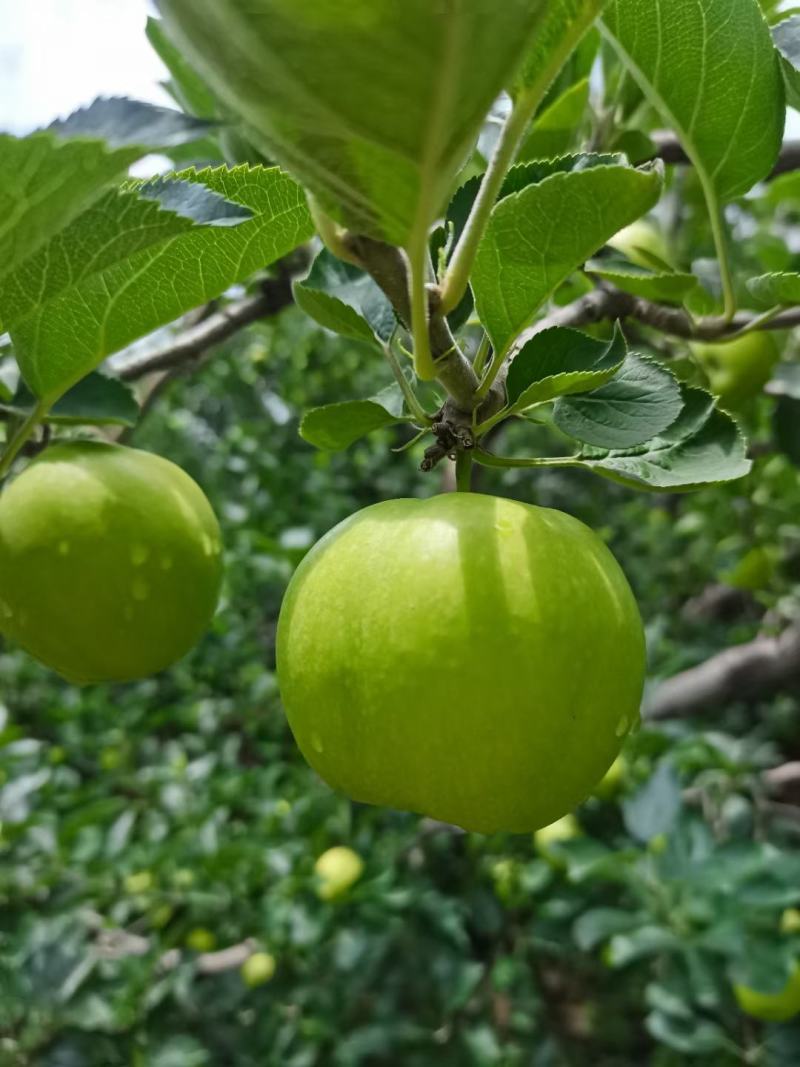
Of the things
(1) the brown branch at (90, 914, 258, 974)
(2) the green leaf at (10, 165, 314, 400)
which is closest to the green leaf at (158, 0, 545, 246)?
(2) the green leaf at (10, 165, 314, 400)

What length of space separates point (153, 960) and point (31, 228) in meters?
1.37

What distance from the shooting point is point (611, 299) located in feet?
2.41

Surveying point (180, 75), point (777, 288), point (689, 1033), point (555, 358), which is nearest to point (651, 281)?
point (777, 288)

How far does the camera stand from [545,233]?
0.40 metres

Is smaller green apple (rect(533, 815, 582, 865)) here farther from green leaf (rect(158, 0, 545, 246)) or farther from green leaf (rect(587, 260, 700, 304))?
green leaf (rect(158, 0, 545, 246))

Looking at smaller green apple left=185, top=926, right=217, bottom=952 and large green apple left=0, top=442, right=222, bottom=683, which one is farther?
smaller green apple left=185, top=926, right=217, bottom=952

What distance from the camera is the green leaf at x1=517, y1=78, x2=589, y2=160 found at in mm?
716

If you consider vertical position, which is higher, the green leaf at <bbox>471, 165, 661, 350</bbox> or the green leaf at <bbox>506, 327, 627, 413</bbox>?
the green leaf at <bbox>471, 165, 661, 350</bbox>

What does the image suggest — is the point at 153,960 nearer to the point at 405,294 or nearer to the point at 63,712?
the point at 63,712

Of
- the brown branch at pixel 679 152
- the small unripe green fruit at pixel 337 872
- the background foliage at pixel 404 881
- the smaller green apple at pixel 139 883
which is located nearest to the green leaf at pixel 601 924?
the background foliage at pixel 404 881

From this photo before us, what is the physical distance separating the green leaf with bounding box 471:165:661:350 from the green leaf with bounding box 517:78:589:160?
32cm

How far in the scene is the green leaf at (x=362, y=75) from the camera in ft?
0.78

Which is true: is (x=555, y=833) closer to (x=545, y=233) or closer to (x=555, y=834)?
(x=555, y=834)

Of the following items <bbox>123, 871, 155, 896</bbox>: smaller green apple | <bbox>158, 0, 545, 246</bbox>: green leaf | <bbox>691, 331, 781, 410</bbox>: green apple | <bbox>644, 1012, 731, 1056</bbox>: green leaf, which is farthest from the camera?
<bbox>123, 871, 155, 896</bbox>: smaller green apple
